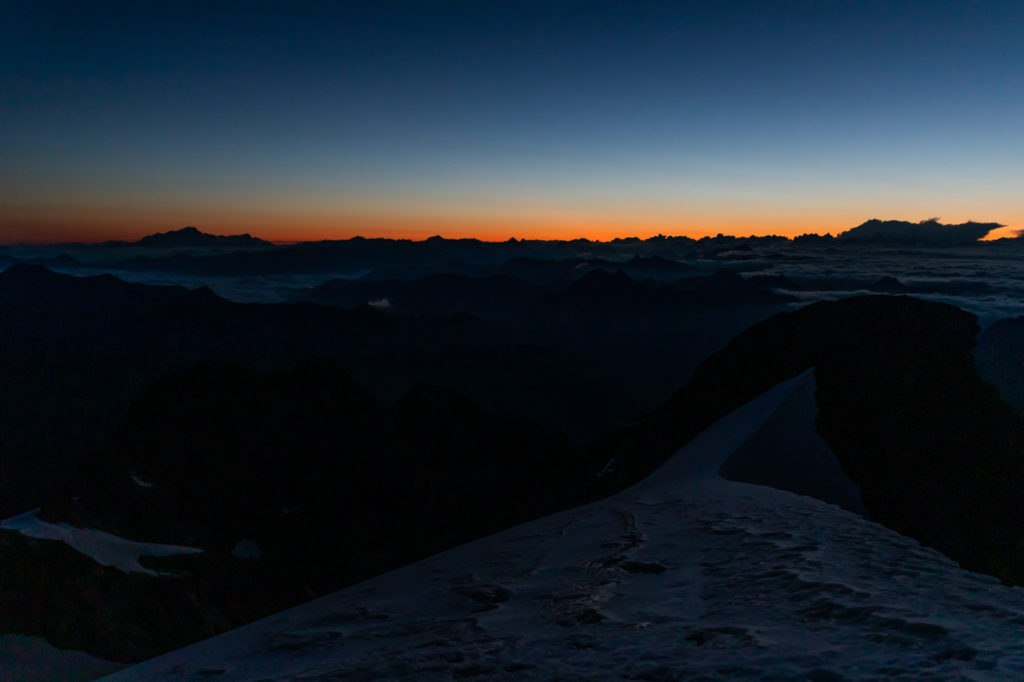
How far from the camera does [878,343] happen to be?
49688mm

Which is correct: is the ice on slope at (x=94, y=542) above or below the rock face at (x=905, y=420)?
below

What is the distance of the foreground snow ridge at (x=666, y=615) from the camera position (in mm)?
6301

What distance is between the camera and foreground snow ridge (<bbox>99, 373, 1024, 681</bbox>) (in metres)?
6.30

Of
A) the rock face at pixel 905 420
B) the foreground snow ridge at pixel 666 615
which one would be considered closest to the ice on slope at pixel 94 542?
the rock face at pixel 905 420

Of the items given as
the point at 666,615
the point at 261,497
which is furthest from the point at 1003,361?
the point at 261,497

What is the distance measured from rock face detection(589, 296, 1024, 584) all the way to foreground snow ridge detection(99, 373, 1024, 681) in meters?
21.5

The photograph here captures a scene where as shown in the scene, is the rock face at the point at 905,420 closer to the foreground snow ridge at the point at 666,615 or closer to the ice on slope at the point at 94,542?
the foreground snow ridge at the point at 666,615

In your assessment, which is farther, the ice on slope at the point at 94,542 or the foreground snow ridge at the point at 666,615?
the ice on slope at the point at 94,542

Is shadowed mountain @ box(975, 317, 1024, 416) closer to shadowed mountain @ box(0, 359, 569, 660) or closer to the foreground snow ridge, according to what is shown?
shadowed mountain @ box(0, 359, 569, 660)

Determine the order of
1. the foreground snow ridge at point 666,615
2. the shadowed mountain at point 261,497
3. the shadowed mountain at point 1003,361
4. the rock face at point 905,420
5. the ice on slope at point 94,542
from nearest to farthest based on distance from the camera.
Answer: the foreground snow ridge at point 666,615
the rock face at point 905,420
the shadowed mountain at point 1003,361
the shadowed mountain at point 261,497
the ice on slope at point 94,542

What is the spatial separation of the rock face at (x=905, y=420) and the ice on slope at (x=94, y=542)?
74532 mm

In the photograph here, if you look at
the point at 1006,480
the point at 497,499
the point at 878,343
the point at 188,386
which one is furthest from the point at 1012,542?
the point at 188,386

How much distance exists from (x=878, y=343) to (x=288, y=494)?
12776 cm

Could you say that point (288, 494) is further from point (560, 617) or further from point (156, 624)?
point (560, 617)
